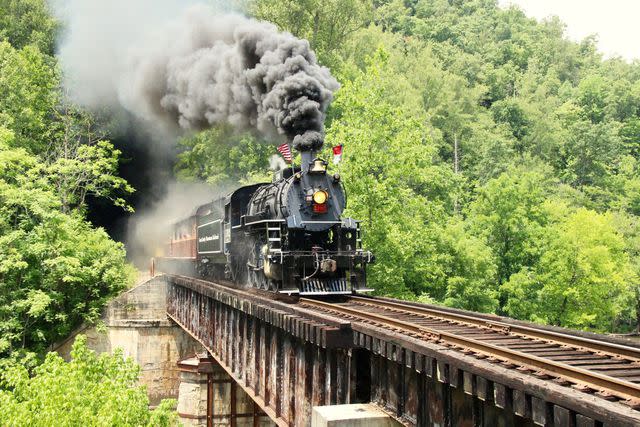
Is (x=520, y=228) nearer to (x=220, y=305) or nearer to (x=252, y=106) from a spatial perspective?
(x=252, y=106)

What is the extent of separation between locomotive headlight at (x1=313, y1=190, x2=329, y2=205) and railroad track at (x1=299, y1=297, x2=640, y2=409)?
15.5 feet

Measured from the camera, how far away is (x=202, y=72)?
971 inches

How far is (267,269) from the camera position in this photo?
1489 centimetres

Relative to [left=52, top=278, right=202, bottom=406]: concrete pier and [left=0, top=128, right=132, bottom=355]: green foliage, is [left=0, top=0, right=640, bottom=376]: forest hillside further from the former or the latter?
[left=52, top=278, right=202, bottom=406]: concrete pier

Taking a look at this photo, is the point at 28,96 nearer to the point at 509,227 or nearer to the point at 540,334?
the point at 509,227

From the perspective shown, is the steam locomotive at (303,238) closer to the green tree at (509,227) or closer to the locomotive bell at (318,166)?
the locomotive bell at (318,166)

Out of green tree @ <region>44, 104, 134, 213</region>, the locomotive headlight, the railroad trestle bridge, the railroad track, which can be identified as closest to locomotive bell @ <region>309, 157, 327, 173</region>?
the locomotive headlight

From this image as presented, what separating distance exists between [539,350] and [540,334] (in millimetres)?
Answer: 1268

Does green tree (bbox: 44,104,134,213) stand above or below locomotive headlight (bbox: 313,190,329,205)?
above

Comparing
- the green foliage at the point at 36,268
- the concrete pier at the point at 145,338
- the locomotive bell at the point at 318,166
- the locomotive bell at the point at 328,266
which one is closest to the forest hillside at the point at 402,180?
the green foliage at the point at 36,268

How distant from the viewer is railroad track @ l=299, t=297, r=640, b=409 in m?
4.93

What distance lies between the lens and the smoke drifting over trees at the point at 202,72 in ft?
59.5

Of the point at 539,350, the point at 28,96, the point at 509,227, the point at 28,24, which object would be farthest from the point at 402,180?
the point at 28,24

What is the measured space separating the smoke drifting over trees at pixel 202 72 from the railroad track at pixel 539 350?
8511 millimetres
